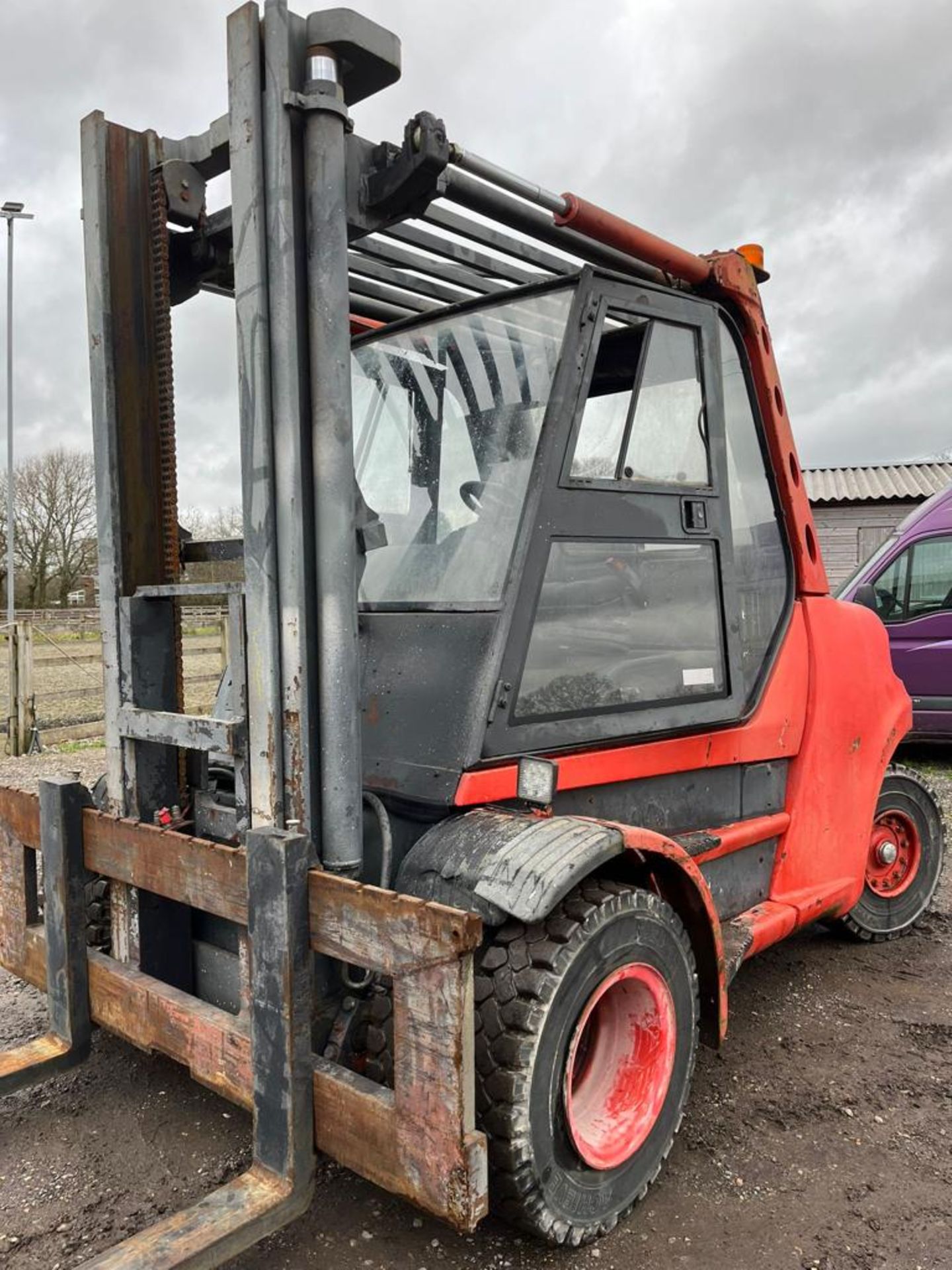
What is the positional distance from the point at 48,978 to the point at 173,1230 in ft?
3.41

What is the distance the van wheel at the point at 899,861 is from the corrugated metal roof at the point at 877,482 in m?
14.9

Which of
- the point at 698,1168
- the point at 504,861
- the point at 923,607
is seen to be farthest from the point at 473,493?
the point at 923,607

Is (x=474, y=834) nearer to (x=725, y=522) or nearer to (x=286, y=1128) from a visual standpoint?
(x=286, y=1128)

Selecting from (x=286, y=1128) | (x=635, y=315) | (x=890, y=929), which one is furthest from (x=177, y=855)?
(x=890, y=929)

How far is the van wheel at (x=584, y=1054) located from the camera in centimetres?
218

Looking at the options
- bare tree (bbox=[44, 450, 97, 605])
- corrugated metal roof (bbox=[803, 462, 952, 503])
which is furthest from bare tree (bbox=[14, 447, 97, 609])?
corrugated metal roof (bbox=[803, 462, 952, 503])

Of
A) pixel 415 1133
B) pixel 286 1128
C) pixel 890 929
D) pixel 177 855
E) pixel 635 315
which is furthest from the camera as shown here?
pixel 890 929

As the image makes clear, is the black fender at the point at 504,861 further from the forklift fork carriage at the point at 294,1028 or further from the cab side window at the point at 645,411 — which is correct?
the cab side window at the point at 645,411

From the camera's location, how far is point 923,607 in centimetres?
912

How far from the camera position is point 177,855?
2.48 meters

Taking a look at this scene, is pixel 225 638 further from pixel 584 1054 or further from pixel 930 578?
pixel 584 1054

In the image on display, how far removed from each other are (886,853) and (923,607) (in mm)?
5313

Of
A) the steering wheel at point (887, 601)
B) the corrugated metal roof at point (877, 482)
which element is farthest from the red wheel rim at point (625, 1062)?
the corrugated metal roof at point (877, 482)

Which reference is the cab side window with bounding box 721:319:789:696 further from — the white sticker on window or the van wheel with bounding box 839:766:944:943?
the van wheel with bounding box 839:766:944:943
